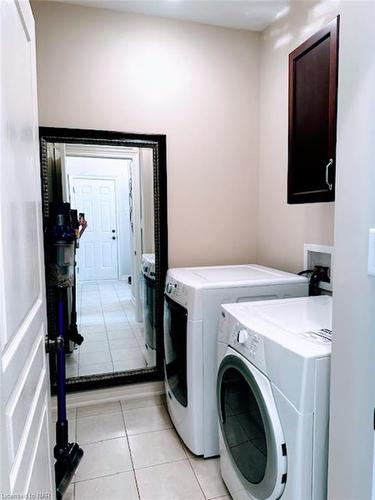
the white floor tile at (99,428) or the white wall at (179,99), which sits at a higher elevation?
the white wall at (179,99)

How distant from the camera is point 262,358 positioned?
1.16 meters

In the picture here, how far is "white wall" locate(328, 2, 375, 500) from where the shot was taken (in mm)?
772

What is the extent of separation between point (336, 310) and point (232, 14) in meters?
2.16

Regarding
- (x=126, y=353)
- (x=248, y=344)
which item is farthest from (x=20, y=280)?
(x=126, y=353)

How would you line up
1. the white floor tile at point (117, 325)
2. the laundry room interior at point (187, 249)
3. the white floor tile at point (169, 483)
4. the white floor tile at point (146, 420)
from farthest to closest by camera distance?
the white floor tile at point (117, 325), the white floor tile at point (146, 420), the white floor tile at point (169, 483), the laundry room interior at point (187, 249)

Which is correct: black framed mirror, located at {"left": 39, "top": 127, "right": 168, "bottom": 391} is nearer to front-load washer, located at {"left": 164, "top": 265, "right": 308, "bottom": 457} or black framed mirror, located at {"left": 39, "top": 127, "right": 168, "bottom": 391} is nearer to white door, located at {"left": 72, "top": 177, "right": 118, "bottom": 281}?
white door, located at {"left": 72, "top": 177, "right": 118, "bottom": 281}

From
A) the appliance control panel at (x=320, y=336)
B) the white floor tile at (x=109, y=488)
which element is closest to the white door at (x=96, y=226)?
the white floor tile at (x=109, y=488)

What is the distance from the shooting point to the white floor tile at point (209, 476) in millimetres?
1600

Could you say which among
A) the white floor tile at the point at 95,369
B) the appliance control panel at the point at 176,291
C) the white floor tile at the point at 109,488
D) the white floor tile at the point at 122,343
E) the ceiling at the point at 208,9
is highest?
the ceiling at the point at 208,9

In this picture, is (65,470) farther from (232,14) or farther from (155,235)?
A: (232,14)

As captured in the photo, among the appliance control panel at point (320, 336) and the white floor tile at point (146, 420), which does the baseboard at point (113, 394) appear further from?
the appliance control panel at point (320, 336)

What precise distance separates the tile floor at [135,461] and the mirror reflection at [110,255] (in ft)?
1.07

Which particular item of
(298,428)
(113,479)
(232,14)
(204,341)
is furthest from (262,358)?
(232,14)

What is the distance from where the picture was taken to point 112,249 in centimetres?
233
